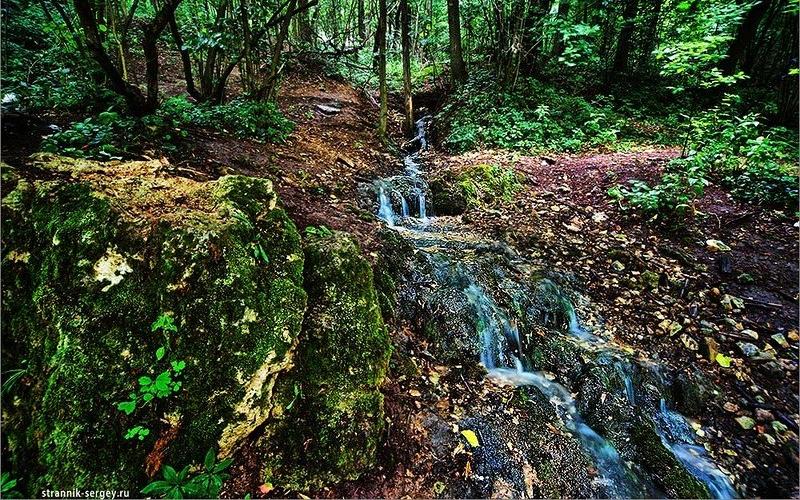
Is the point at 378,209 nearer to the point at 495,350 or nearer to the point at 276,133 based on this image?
the point at 276,133

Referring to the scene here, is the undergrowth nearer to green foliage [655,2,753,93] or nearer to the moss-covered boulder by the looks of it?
green foliage [655,2,753,93]

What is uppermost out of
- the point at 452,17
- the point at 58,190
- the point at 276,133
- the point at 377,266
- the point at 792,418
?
the point at 452,17

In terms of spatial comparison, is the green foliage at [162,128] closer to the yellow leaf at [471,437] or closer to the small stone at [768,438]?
the yellow leaf at [471,437]

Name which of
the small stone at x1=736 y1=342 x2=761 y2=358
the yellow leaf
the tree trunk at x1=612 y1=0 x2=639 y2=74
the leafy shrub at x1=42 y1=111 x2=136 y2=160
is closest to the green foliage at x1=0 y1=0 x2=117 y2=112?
the leafy shrub at x1=42 y1=111 x2=136 y2=160

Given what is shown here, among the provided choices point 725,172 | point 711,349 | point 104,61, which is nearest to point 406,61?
point 104,61

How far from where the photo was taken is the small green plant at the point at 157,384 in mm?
2355

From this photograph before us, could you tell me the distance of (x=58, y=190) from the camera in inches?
112

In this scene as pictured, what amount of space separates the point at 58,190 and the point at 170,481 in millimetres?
2272

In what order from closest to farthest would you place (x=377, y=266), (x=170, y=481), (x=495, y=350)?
(x=170, y=481)
(x=495, y=350)
(x=377, y=266)

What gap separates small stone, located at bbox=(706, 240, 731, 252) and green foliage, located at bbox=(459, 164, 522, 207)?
3121 mm

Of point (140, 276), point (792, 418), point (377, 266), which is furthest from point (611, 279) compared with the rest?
point (140, 276)

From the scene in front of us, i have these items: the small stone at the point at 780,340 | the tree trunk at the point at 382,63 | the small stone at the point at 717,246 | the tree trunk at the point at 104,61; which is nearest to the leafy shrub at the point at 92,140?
the tree trunk at the point at 104,61

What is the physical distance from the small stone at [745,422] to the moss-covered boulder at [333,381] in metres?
3.73

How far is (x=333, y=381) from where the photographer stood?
3055 millimetres
